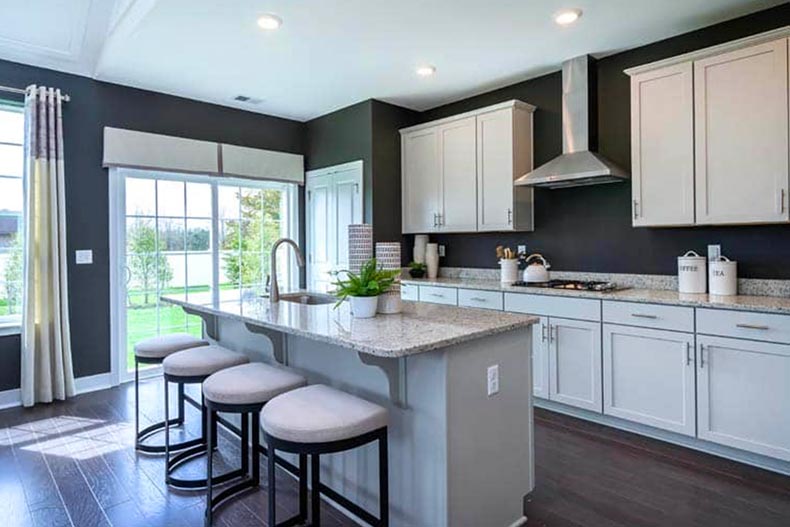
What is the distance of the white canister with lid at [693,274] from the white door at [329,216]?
295 centimetres

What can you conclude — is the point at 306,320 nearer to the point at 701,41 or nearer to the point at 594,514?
the point at 594,514

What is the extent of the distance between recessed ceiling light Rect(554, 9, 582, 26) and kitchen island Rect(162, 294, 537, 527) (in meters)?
2.06

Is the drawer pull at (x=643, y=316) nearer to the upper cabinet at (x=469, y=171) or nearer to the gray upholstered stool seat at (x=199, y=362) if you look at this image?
the upper cabinet at (x=469, y=171)

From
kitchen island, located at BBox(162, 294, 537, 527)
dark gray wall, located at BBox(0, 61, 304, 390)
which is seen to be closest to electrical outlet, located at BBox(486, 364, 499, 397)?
kitchen island, located at BBox(162, 294, 537, 527)

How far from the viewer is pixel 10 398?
12.5ft

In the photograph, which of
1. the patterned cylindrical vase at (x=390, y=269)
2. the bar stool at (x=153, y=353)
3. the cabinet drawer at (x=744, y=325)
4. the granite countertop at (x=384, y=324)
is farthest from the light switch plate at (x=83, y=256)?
the cabinet drawer at (x=744, y=325)

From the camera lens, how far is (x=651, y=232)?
359 cm

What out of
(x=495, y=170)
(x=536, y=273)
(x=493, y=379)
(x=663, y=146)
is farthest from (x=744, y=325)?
(x=495, y=170)

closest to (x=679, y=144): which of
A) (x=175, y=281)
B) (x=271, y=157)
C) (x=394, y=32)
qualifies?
(x=394, y=32)

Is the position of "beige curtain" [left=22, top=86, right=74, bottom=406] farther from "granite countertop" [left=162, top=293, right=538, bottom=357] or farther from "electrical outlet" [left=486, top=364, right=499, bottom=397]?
"electrical outlet" [left=486, top=364, right=499, bottom=397]

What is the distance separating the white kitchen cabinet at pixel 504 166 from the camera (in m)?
4.12

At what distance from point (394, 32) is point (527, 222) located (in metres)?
1.95

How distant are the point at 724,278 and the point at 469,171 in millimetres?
2198

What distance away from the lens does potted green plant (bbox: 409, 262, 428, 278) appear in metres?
4.95
